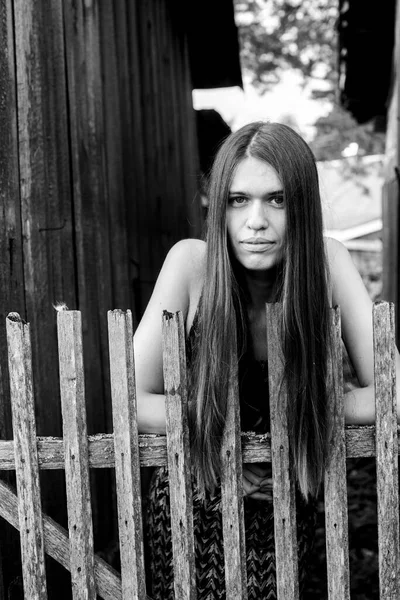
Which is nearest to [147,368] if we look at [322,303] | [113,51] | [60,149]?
[322,303]

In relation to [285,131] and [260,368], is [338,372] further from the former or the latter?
[285,131]

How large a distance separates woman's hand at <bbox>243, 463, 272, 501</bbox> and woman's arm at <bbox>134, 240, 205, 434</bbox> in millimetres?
362

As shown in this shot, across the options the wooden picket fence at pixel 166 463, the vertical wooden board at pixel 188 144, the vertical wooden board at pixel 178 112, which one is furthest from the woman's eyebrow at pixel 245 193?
the vertical wooden board at pixel 188 144

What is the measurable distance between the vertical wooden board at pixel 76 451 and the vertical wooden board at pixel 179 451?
246 millimetres

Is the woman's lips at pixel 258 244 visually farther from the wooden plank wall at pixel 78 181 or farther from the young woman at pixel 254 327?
the wooden plank wall at pixel 78 181

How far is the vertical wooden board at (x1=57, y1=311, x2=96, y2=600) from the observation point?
82.7 inches

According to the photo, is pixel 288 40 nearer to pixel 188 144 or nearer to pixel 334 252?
pixel 188 144

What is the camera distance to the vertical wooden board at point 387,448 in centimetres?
215

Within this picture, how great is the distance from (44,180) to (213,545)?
157 cm

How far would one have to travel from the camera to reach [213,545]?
2682mm

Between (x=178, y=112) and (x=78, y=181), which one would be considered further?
(x=178, y=112)

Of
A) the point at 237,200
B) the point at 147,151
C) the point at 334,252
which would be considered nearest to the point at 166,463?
the point at 237,200

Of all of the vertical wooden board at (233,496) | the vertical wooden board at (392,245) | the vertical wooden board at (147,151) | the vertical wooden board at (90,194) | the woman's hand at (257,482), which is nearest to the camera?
the vertical wooden board at (233,496)

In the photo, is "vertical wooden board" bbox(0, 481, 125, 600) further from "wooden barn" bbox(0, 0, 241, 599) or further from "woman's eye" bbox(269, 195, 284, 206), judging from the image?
"woman's eye" bbox(269, 195, 284, 206)
